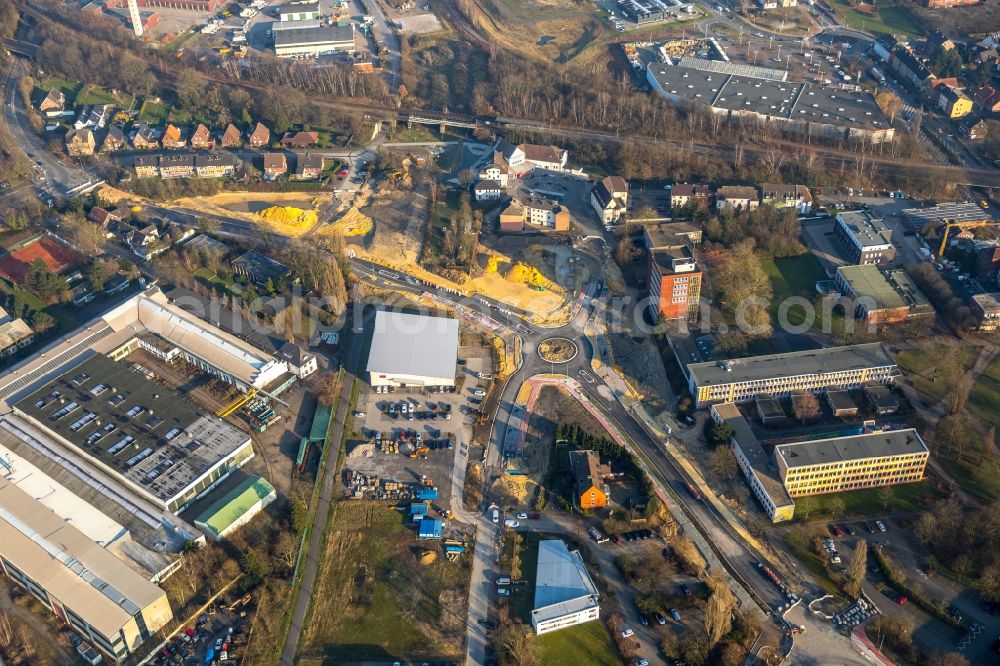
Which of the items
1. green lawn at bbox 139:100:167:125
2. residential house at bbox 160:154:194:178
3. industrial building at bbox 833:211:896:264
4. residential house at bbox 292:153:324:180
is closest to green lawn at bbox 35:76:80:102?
green lawn at bbox 139:100:167:125

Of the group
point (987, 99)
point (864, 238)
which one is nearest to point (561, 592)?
point (864, 238)

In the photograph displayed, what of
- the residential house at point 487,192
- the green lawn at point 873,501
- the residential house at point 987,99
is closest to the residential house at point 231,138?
the residential house at point 487,192

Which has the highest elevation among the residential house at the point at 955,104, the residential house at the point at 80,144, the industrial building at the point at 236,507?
the residential house at the point at 955,104

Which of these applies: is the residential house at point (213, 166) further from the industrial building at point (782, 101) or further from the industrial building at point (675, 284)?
the industrial building at point (782, 101)

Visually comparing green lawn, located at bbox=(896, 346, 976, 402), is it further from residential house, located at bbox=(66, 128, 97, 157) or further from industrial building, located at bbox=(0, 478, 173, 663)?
residential house, located at bbox=(66, 128, 97, 157)

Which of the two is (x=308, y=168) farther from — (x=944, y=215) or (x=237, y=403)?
(x=944, y=215)

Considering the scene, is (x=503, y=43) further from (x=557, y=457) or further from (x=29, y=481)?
(x=29, y=481)
